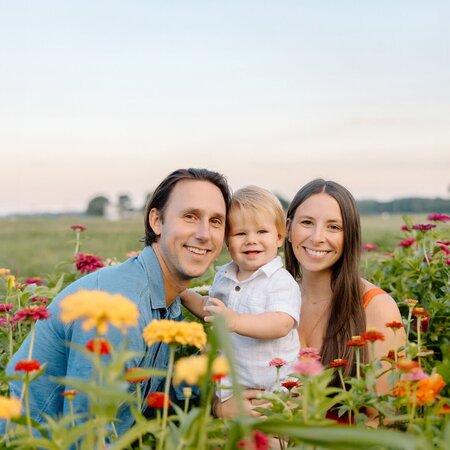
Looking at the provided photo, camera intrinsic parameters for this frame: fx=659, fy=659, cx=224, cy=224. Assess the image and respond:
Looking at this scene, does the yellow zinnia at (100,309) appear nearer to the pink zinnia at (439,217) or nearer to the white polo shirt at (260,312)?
the white polo shirt at (260,312)

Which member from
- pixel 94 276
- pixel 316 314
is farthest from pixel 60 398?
pixel 316 314

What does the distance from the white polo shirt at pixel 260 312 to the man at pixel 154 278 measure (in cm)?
27

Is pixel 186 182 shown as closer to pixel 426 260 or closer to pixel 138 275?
pixel 138 275

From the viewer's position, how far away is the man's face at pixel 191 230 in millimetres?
3055

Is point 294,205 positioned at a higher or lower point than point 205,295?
higher

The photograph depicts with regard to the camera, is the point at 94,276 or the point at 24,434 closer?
the point at 24,434

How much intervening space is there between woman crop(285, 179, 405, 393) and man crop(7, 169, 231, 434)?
1.56ft

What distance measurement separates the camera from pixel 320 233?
11.0ft

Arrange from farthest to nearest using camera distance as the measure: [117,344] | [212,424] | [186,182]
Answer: [186,182]
[117,344]
[212,424]

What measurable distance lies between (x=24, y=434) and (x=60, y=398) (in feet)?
3.90

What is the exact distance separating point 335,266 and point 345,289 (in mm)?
170

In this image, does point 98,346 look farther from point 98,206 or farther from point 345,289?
point 98,206

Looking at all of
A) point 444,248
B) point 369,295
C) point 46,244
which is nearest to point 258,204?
point 369,295

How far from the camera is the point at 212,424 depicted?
1919mm
